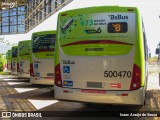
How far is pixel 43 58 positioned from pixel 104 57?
545 cm

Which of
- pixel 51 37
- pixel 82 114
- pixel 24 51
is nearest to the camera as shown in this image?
pixel 82 114

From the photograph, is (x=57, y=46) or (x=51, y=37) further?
(x=51, y=37)

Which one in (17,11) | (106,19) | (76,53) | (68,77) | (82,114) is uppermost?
(17,11)

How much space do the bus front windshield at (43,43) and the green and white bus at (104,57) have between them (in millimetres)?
4754

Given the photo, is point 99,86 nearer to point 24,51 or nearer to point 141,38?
point 141,38

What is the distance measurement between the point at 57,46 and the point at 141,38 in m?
2.05

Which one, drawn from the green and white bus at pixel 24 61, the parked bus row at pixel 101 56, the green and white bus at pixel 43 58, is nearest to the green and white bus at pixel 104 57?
the parked bus row at pixel 101 56

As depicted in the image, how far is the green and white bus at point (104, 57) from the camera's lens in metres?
6.70

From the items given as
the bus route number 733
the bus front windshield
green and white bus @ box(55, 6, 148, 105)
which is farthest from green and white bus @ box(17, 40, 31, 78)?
the bus route number 733

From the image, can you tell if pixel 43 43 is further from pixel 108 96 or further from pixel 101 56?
pixel 108 96

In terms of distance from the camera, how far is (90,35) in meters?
7.02

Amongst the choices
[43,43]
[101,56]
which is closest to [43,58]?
[43,43]

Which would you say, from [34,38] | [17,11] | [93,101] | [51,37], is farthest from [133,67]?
[17,11]

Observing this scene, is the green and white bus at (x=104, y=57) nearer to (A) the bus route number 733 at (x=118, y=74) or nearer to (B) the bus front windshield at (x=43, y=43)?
(A) the bus route number 733 at (x=118, y=74)
